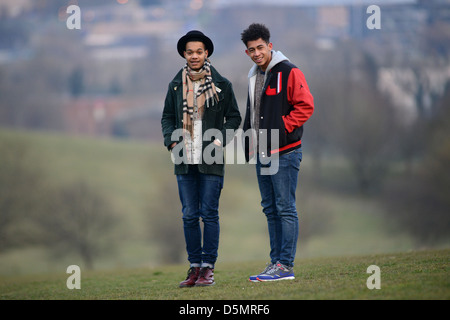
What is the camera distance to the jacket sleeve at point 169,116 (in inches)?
259

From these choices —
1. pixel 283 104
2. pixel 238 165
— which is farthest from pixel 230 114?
pixel 238 165

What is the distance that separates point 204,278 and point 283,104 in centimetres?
207

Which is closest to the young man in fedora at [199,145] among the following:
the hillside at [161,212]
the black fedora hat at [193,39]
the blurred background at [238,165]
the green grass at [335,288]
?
the black fedora hat at [193,39]

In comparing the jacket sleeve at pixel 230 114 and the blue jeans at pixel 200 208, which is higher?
the jacket sleeve at pixel 230 114

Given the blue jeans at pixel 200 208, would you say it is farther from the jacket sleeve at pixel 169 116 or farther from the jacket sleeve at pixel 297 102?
the jacket sleeve at pixel 297 102

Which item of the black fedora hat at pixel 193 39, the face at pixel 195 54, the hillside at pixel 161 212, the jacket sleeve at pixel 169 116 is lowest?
the hillside at pixel 161 212

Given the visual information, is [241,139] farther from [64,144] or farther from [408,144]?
[64,144]

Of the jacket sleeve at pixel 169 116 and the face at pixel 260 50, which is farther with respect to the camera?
the jacket sleeve at pixel 169 116

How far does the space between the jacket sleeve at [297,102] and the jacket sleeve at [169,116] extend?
128cm

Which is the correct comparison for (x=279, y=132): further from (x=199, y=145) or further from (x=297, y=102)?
(x=199, y=145)

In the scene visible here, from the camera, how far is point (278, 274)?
6.31m

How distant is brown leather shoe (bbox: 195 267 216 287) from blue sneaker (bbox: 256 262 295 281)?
0.55 m

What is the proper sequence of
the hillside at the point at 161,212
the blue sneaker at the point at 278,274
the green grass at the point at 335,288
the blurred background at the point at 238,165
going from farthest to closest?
1. the blurred background at the point at 238,165
2. the hillside at the point at 161,212
3. the blue sneaker at the point at 278,274
4. the green grass at the point at 335,288

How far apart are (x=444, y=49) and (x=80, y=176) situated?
167 ft
